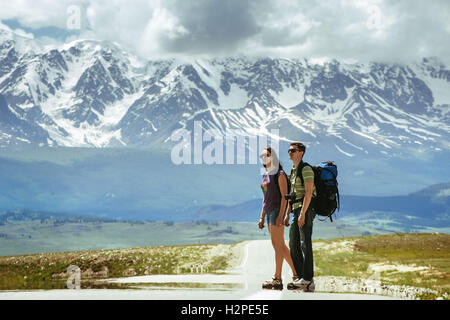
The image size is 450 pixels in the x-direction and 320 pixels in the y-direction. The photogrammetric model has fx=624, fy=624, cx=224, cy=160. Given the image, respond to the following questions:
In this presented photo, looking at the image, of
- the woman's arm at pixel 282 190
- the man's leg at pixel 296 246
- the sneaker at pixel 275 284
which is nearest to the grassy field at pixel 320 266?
the man's leg at pixel 296 246

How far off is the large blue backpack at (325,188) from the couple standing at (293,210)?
154mm

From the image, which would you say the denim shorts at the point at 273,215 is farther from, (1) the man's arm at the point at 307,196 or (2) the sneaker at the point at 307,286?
(2) the sneaker at the point at 307,286

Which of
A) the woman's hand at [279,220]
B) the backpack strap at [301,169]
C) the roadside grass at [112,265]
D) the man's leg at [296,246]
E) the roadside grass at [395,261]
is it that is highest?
the backpack strap at [301,169]

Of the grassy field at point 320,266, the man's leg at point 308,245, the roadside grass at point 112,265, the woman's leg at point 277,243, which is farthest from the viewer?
the roadside grass at point 112,265

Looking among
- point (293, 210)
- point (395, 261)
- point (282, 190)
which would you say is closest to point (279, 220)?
point (293, 210)

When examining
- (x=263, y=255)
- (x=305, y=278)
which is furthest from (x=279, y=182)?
(x=263, y=255)

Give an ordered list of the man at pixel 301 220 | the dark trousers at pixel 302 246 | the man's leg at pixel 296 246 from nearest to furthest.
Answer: the man at pixel 301 220, the dark trousers at pixel 302 246, the man's leg at pixel 296 246

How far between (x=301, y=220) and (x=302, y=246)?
97cm

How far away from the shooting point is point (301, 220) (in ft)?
55.6

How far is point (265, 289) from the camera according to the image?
1858cm

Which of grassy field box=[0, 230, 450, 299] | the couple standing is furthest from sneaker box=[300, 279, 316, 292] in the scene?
grassy field box=[0, 230, 450, 299]

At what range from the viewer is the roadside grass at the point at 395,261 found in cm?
2511
